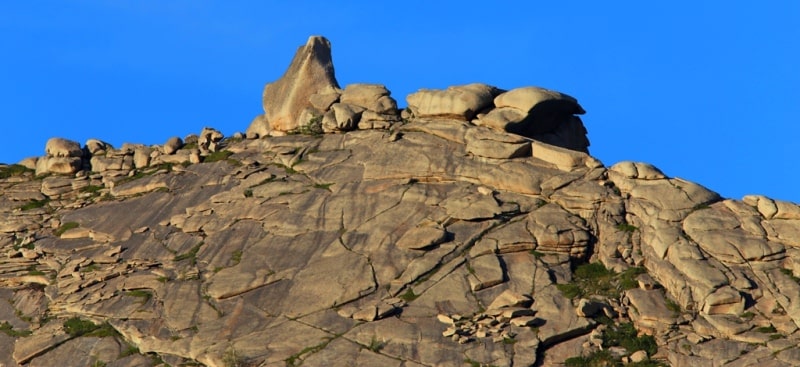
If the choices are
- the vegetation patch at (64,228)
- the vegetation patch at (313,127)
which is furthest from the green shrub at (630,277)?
the vegetation patch at (64,228)

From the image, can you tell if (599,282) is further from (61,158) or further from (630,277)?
(61,158)

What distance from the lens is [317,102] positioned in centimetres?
7631

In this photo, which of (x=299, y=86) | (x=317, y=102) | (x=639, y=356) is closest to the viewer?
(x=639, y=356)

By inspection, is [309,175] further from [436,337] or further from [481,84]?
[436,337]

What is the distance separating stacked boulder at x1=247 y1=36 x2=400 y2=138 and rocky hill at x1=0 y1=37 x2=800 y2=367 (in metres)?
0.19

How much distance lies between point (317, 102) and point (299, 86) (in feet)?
6.00

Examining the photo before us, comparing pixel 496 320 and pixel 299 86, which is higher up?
pixel 299 86

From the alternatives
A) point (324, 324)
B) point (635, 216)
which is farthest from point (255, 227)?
point (635, 216)

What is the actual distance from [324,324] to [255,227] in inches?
389

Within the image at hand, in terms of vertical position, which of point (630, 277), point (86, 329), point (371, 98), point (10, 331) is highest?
point (371, 98)

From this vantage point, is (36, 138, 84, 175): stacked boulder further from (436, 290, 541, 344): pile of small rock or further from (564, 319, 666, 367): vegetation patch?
(564, 319, 666, 367): vegetation patch

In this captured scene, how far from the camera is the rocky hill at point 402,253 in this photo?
57.3 meters

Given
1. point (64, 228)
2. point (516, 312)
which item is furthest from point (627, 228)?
point (64, 228)

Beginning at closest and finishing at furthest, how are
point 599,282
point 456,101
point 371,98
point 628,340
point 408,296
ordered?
1. point 628,340
2. point 408,296
3. point 599,282
4. point 456,101
5. point 371,98
